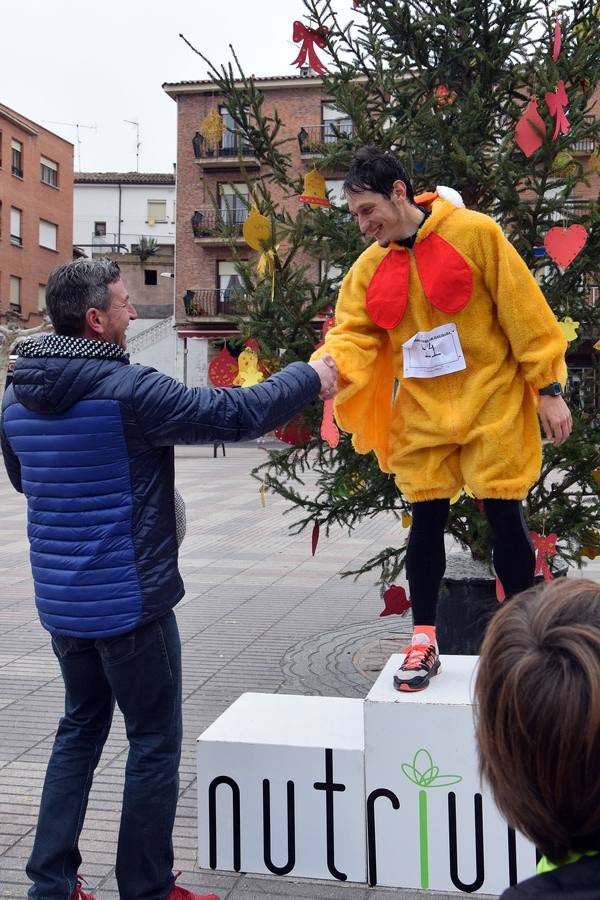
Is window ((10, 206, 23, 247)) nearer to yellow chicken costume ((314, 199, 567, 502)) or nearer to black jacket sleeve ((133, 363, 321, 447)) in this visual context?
yellow chicken costume ((314, 199, 567, 502))

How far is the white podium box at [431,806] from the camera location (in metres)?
2.84

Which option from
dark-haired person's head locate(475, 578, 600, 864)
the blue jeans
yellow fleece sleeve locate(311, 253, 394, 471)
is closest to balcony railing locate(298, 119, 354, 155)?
yellow fleece sleeve locate(311, 253, 394, 471)

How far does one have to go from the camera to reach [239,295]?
487 centimetres

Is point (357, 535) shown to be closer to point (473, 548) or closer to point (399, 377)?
point (473, 548)

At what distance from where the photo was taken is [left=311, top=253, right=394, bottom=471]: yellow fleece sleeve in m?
3.36

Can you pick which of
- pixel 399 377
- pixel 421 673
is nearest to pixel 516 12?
pixel 399 377

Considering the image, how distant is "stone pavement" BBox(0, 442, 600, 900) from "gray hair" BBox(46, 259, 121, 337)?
1762 millimetres

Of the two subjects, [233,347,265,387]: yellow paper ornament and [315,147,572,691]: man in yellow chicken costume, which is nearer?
[315,147,572,691]: man in yellow chicken costume

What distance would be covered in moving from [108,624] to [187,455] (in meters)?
24.9

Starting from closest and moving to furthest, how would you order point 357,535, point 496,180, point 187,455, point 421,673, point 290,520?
point 421,673
point 496,180
point 357,535
point 290,520
point 187,455

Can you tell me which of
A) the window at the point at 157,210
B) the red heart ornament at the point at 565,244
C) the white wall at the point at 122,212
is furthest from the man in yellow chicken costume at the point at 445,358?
the window at the point at 157,210

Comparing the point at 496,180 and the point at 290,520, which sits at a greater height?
the point at 496,180

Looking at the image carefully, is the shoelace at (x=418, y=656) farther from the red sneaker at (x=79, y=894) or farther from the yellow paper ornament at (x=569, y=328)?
the yellow paper ornament at (x=569, y=328)

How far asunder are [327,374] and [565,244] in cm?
171
